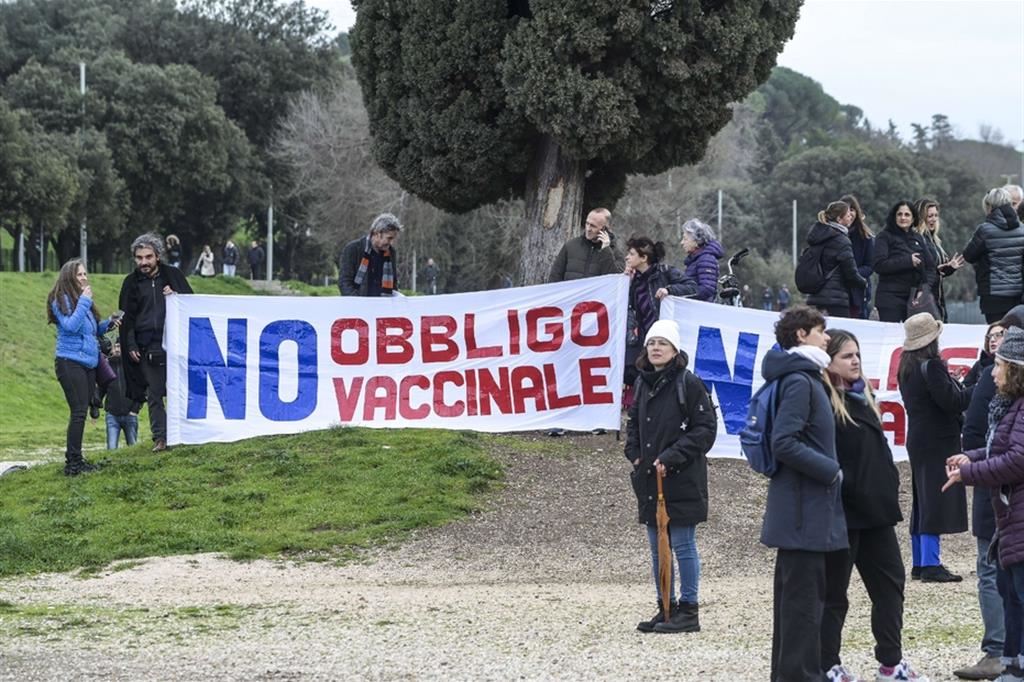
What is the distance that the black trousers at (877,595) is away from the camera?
815 centimetres

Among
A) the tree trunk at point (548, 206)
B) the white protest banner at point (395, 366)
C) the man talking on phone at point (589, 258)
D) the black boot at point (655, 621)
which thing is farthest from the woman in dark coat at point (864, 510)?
the tree trunk at point (548, 206)

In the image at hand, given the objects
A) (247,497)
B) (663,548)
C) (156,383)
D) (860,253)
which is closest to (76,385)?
(156,383)

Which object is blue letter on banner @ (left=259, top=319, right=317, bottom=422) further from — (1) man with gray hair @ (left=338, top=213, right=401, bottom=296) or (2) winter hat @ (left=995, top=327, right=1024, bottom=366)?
(2) winter hat @ (left=995, top=327, right=1024, bottom=366)

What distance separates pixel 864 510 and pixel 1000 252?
30.4 feet

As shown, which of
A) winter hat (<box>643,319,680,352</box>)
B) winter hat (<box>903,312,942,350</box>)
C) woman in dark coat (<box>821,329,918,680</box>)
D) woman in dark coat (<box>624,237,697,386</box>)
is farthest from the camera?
woman in dark coat (<box>624,237,697,386</box>)

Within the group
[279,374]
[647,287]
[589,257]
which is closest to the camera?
[647,287]

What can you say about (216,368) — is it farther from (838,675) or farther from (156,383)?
(838,675)

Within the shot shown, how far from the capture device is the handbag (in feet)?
54.9

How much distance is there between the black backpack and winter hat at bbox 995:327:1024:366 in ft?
28.0

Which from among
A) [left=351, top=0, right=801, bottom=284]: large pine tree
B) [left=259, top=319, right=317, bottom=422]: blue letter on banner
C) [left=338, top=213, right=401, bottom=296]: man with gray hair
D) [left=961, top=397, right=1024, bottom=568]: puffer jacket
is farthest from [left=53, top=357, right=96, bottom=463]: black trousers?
[left=961, top=397, right=1024, bottom=568]: puffer jacket

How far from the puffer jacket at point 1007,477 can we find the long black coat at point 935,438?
239 cm

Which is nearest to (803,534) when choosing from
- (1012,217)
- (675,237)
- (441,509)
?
(441,509)

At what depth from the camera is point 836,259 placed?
16359mm

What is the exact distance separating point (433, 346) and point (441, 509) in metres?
2.72
